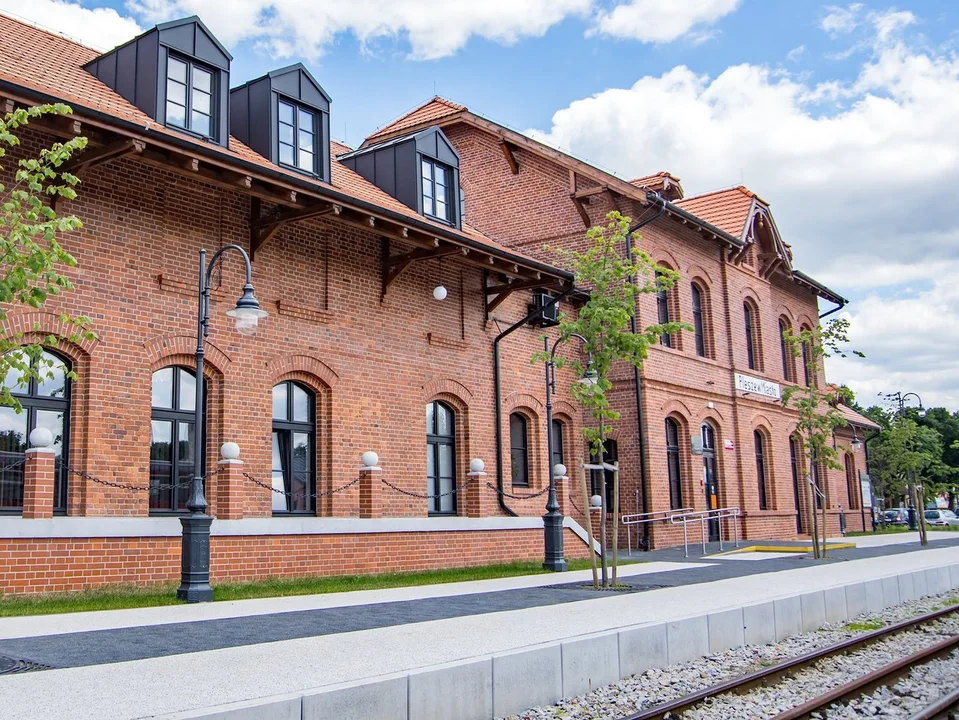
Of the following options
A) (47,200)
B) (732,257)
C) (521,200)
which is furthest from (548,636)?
(732,257)

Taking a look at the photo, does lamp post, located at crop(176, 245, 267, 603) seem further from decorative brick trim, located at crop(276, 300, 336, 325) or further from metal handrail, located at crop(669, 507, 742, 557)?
metal handrail, located at crop(669, 507, 742, 557)

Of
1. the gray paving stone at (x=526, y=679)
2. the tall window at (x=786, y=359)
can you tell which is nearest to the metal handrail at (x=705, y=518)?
the tall window at (x=786, y=359)

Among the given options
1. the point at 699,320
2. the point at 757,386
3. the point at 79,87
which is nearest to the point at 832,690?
the point at 79,87

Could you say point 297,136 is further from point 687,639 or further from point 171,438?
point 687,639

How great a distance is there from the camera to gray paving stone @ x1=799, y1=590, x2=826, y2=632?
11.5m

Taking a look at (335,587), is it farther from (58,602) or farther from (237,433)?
(58,602)

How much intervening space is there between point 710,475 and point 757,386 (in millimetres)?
4133

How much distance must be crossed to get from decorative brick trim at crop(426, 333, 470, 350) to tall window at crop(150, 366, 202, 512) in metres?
5.26

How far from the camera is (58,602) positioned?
34.3ft

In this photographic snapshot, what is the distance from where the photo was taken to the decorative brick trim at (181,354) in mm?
13016

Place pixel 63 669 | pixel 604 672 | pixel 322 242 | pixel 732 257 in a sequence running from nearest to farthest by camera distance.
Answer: pixel 63 669 → pixel 604 672 → pixel 322 242 → pixel 732 257

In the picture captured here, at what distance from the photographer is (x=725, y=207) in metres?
28.3

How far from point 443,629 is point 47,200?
24.9 ft

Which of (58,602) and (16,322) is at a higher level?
(16,322)
